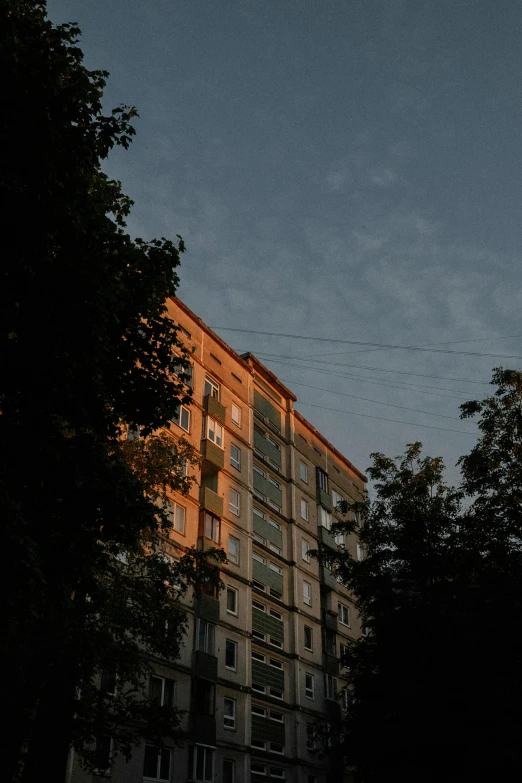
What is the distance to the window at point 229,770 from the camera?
38.0 m

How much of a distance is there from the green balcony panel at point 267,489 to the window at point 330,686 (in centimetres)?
1141

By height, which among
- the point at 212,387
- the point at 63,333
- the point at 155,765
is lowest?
the point at 155,765

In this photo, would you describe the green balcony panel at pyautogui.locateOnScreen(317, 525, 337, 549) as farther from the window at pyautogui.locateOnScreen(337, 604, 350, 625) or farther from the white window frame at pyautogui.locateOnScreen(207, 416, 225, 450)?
the white window frame at pyautogui.locateOnScreen(207, 416, 225, 450)

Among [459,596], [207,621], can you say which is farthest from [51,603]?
[207,621]

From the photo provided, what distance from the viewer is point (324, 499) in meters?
57.1

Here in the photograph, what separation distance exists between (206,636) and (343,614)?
18.7m

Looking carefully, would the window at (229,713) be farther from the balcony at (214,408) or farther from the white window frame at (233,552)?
the balcony at (214,408)

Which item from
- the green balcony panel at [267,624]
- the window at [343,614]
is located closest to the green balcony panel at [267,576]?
the green balcony panel at [267,624]

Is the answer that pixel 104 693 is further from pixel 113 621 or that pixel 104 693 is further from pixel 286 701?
pixel 286 701

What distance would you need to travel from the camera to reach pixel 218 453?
44.2m

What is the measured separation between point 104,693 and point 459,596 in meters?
11.6

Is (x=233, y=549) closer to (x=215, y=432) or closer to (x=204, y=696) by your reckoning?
(x=215, y=432)

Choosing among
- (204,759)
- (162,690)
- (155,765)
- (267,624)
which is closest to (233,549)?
(267,624)

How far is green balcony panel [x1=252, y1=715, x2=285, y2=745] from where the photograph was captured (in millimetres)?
41156
